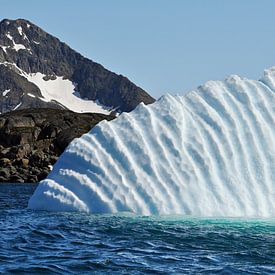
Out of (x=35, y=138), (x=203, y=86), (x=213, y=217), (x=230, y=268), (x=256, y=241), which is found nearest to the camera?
(x=230, y=268)

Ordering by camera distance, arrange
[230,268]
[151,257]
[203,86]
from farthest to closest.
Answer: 1. [203,86]
2. [151,257]
3. [230,268]

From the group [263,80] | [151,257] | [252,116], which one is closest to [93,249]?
[151,257]

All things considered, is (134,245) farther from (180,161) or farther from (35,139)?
(35,139)

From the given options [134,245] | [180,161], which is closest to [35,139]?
[180,161]

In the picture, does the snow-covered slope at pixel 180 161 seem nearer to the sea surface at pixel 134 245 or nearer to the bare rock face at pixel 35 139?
the sea surface at pixel 134 245

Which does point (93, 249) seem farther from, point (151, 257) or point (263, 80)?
point (263, 80)

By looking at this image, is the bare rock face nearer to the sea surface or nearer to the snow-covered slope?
the snow-covered slope

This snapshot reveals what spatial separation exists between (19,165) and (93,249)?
98795 millimetres

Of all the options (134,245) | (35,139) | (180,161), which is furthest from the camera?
(35,139)

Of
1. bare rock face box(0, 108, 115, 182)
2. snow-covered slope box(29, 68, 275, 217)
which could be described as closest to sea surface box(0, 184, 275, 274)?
snow-covered slope box(29, 68, 275, 217)

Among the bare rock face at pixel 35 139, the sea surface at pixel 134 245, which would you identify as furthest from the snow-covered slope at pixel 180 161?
the bare rock face at pixel 35 139

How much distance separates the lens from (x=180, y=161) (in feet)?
80.3

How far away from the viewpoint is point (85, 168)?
82.3 feet

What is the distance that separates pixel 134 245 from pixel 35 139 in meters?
115
